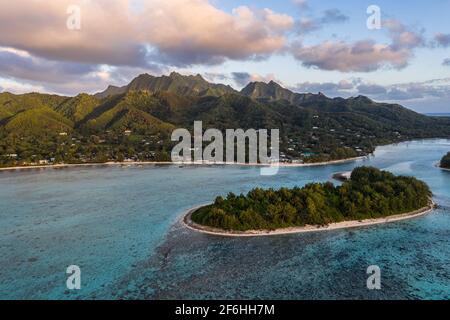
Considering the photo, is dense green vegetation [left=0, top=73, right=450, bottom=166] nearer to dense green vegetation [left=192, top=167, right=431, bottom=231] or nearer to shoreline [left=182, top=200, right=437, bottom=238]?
dense green vegetation [left=192, top=167, right=431, bottom=231]

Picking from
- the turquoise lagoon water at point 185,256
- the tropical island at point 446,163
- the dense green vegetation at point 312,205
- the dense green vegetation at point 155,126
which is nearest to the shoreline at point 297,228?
the dense green vegetation at point 312,205

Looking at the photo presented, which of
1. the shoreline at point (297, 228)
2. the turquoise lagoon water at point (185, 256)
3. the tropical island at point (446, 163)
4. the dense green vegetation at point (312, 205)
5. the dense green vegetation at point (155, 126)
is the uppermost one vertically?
the dense green vegetation at point (155, 126)

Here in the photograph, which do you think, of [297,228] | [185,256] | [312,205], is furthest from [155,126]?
[185,256]

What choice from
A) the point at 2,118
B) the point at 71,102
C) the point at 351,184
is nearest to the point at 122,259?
the point at 351,184

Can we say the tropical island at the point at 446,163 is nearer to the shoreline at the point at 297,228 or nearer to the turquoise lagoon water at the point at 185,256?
the turquoise lagoon water at the point at 185,256

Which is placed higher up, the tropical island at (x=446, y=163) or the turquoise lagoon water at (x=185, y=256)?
the tropical island at (x=446, y=163)

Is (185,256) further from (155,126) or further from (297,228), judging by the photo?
(155,126)

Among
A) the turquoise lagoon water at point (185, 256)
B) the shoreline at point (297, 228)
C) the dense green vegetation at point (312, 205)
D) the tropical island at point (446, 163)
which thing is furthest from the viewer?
the tropical island at point (446, 163)
